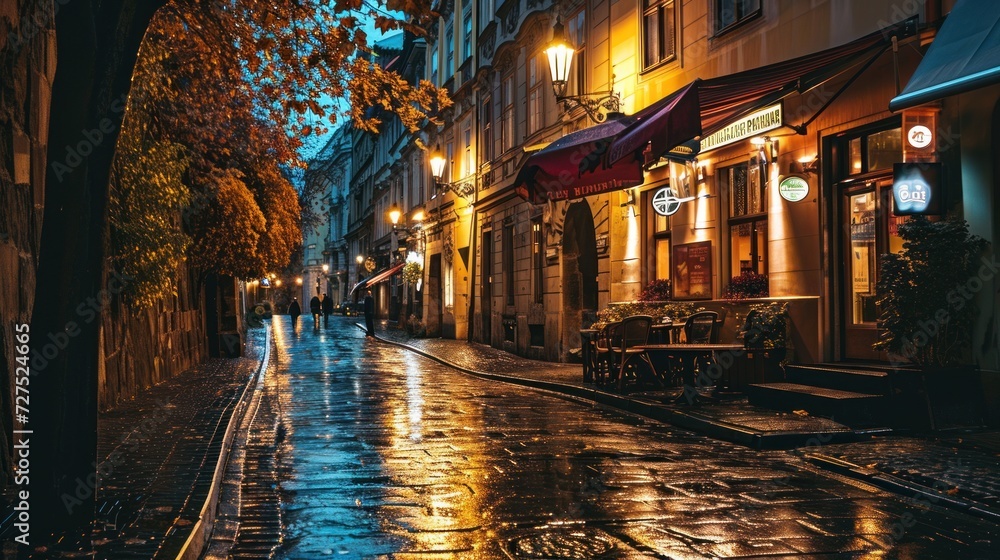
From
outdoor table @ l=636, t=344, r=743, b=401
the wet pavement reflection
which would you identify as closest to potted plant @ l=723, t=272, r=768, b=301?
outdoor table @ l=636, t=344, r=743, b=401

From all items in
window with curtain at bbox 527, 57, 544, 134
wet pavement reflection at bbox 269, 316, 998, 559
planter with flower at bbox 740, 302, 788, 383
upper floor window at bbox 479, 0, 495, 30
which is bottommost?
wet pavement reflection at bbox 269, 316, 998, 559

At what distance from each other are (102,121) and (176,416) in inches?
245

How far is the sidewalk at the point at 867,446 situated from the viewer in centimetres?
707

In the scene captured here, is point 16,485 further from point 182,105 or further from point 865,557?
point 182,105

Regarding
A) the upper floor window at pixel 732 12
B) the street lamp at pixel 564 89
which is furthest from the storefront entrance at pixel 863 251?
the street lamp at pixel 564 89

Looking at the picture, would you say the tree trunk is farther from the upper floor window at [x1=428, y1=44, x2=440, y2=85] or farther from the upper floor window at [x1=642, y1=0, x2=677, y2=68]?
the upper floor window at [x1=428, y1=44, x2=440, y2=85]

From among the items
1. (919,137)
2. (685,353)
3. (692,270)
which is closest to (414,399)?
(685,353)

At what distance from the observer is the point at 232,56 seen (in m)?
9.98

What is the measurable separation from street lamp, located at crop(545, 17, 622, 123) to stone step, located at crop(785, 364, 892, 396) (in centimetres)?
747

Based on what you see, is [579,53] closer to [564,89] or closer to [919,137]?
[564,89]

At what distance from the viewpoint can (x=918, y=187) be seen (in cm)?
1028

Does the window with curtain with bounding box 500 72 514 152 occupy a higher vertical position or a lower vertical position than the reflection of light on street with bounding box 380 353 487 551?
higher

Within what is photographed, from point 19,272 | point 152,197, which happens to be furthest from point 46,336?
point 152,197

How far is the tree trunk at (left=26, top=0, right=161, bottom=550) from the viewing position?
5.43m
